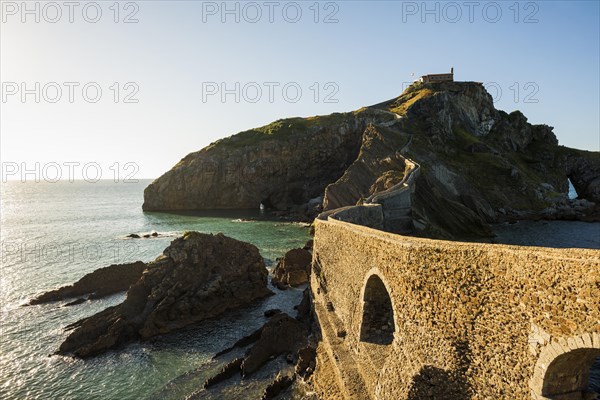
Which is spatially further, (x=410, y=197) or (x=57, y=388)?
A: (x=410, y=197)

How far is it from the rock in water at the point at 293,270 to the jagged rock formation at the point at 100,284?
52.6ft

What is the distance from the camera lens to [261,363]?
69.1 feet

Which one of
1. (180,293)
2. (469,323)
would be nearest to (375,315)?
(469,323)

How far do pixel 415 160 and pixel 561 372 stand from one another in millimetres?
54295

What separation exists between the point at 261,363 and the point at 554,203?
2856 inches

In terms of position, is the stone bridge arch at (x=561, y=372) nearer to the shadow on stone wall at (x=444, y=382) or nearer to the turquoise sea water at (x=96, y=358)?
the shadow on stone wall at (x=444, y=382)

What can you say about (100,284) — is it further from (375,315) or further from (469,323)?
(469,323)

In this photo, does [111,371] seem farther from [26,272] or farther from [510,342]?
[26,272]

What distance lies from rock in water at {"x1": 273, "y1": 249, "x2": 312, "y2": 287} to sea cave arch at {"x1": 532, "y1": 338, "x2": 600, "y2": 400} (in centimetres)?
2818

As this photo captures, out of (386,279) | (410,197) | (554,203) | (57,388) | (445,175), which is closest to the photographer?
(386,279)

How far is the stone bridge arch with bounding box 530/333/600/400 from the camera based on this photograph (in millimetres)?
7848

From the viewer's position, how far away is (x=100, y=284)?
123ft

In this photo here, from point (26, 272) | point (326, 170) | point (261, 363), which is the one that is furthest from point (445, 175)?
point (26, 272)

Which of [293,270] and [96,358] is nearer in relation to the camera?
[96,358]
